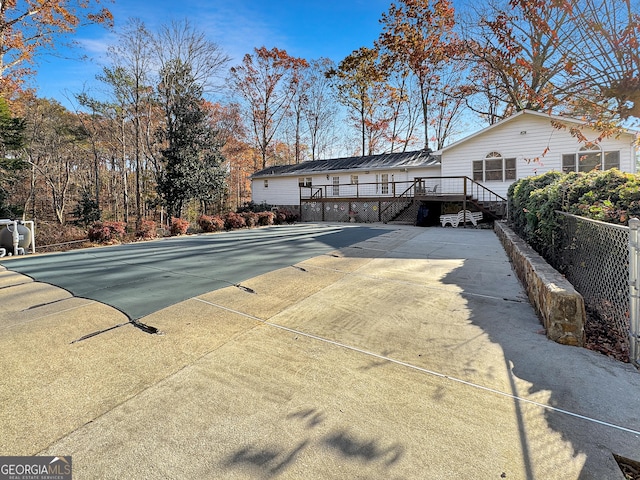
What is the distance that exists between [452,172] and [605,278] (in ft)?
44.5

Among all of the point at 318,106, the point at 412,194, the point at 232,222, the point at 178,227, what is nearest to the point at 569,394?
the point at 178,227

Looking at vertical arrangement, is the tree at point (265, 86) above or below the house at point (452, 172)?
above

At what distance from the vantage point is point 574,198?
175 inches

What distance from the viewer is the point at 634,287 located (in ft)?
7.75

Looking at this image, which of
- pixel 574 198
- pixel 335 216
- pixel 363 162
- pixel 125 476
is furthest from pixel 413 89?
pixel 125 476

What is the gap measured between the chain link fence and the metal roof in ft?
44.7

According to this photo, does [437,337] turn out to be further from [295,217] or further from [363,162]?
[363,162]

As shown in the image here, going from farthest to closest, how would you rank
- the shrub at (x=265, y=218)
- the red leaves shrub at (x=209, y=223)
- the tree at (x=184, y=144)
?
the shrub at (x=265, y=218), the tree at (x=184, y=144), the red leaves shrub at (x=209, y=223)

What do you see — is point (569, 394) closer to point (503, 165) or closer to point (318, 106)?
point (503, 165)

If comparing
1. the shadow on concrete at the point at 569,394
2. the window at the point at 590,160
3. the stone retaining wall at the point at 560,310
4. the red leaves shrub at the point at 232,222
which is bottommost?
the shadow on concrete at the point at 569,394

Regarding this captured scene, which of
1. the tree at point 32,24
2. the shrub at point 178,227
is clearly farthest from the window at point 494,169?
the tree at point 32,24

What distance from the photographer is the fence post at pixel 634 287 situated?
2339 millimetres
